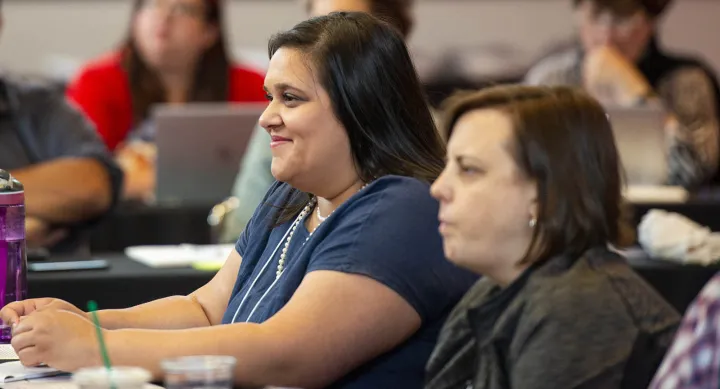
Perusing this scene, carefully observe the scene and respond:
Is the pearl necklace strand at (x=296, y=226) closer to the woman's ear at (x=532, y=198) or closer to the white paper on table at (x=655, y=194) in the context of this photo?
the woman's ear at (x=532, y=198)

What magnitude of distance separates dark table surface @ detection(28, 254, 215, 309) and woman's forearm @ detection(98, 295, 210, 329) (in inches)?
35.0

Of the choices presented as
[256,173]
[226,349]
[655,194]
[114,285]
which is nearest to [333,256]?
[226,349]

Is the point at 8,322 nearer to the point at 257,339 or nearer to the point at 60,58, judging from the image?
the point at 257,339

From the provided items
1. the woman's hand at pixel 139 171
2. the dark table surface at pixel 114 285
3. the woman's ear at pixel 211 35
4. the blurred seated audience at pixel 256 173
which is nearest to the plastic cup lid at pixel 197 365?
the dark table surface at pixel 114 285

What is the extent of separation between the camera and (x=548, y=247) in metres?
1.50

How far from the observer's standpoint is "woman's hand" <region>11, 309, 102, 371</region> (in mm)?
1699

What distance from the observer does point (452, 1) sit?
270 inches

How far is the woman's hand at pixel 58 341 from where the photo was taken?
1699 millimetres

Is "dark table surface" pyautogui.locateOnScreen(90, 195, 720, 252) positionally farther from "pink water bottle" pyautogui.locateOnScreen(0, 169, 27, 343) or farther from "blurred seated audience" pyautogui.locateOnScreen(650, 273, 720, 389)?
"blurred seated audience" pyautogui.locateOnScreen(650, 273, 720, 389)

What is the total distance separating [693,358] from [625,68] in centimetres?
403

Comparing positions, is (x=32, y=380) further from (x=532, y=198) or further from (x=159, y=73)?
(x=159, y=73)

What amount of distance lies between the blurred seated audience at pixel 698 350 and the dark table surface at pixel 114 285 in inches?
71.7

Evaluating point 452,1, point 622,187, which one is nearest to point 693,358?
point 622,187

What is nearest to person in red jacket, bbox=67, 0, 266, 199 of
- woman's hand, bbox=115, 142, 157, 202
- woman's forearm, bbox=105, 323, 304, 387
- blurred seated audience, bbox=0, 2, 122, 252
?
woman's hand, bbox=115, 142, 157, 202
